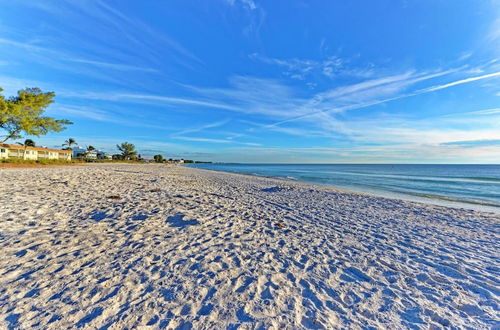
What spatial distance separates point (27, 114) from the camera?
25.5 meters

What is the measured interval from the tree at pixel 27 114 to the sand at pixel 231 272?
89.7 feet

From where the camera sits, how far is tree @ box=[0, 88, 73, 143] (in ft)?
77.4

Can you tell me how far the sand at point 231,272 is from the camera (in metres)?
2.49

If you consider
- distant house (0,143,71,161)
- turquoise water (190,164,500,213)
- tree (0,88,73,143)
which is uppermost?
tree (0,88,73,143)

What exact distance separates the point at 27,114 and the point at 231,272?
3651 cm

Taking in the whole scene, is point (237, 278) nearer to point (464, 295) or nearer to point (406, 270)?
point (406, 270)

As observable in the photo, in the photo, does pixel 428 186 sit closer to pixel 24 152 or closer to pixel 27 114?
pixel 27 114

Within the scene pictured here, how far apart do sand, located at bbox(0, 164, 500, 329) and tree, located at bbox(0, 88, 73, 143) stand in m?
27.3

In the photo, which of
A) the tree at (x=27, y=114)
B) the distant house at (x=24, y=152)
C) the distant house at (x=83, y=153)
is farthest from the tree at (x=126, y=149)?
the tree at (x=27, y=114)

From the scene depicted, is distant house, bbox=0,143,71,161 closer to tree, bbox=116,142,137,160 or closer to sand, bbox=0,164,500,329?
tree, bbox=116,142,137,160

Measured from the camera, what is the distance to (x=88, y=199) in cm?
770

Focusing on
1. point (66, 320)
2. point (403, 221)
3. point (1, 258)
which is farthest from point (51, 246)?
point (403, 221)

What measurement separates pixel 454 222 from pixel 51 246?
1216 centimetres

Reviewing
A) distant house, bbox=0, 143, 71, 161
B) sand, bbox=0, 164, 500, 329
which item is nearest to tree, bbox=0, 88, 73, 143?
distant house, bbox=0, 143, 71, 161
